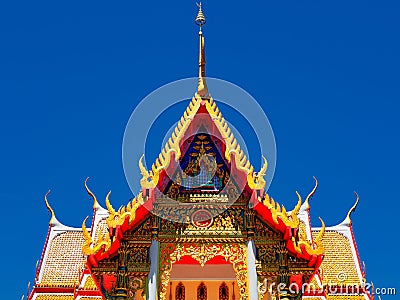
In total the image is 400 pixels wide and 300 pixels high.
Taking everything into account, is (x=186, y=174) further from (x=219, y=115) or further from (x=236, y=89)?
(x=236, y=89)

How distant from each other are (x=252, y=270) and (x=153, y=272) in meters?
1.86

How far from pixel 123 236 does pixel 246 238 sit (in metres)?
2.36

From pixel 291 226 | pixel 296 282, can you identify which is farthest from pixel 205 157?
pixel 296 282

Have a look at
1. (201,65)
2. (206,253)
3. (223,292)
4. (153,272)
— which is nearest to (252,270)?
(206,253)

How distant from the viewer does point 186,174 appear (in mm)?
11695

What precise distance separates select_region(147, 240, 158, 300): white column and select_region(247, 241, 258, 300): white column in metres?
1.75

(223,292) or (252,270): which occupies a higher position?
(223,292)

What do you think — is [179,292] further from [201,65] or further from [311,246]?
[201,65]

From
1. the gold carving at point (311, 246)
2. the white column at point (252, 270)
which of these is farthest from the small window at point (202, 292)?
the gold carving at point (311, 246)

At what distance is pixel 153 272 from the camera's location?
10.8 metres

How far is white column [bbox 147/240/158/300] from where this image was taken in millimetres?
10625

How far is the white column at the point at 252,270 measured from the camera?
10666 mm

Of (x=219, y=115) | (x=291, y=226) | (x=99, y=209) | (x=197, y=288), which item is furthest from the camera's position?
(x=99, y=209)

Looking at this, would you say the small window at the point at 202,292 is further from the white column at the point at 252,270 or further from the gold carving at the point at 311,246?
the gold carving at the point at 311,246
